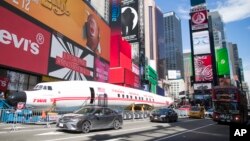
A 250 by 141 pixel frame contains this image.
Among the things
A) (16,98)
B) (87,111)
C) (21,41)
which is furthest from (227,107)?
(21,41)

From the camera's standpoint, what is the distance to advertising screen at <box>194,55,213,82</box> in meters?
113

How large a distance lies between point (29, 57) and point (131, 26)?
13519 centimetres

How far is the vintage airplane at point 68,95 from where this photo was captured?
20.5 meters

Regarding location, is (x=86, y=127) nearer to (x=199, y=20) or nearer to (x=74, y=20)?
(x=74, y=20)

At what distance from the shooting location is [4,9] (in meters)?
28.4

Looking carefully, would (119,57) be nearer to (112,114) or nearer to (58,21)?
(58,21)

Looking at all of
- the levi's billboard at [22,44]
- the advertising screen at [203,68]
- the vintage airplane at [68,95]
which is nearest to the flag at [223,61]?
the advertising screen at [203,68]

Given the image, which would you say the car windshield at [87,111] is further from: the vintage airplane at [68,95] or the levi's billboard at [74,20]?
the levi's billboard at [74,20]

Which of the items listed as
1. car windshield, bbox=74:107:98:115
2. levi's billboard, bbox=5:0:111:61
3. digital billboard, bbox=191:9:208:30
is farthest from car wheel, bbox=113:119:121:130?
digital billboard, bbox=191:9:208:30

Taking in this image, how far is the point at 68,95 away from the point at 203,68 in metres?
101

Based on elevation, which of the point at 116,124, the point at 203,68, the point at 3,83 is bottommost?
the point at 116,124

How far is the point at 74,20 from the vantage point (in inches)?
1742

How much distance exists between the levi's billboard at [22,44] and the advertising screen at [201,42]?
9287 cm

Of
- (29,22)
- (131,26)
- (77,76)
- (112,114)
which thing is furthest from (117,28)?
(112,114)
